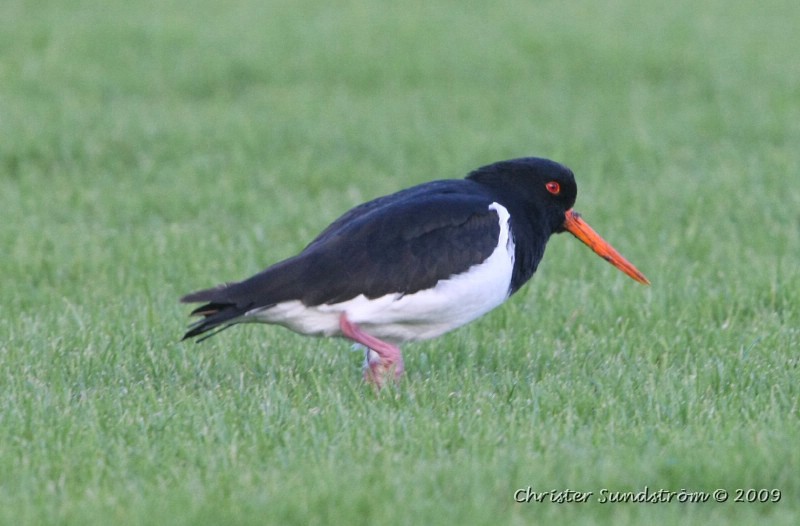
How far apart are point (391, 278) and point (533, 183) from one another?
3.65 feet

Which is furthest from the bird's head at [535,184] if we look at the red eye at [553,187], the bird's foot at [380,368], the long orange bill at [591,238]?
the bird's foot at [380,368]

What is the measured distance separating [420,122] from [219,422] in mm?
8703

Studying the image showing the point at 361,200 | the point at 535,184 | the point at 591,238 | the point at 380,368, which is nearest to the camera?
the point at 380,368

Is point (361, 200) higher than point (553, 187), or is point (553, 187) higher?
point (553, 187)

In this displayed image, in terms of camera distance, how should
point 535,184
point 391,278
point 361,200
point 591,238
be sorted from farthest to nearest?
point 361,200
point 591,238
point 535,184
point 391,278

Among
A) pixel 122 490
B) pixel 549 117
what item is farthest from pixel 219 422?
pixel 549 117

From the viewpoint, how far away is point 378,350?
5738 millimetres

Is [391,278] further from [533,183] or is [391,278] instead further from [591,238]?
[591,238]

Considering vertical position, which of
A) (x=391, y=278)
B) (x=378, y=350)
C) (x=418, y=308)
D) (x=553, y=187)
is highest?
(x=553, y=187)

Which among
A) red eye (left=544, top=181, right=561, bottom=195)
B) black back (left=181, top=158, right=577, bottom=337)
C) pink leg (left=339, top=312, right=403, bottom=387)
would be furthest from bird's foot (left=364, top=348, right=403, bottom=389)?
red eye (left=544, top=181, right=561, bottom=195)

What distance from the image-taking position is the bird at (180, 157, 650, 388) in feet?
18.3

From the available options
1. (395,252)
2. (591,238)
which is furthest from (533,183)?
(395,252)

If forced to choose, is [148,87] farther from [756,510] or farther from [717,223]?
[756,510]

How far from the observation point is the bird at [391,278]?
5570 mm
